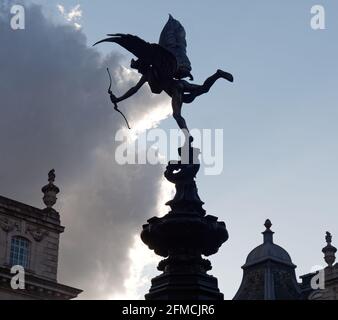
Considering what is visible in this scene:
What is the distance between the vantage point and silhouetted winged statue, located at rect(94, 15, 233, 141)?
1127 cm

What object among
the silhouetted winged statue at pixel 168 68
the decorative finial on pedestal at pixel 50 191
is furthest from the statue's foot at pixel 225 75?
the decorative finial on pedestal at pixel 50 191

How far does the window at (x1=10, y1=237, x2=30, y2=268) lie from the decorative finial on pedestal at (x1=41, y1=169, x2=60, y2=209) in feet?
10.6

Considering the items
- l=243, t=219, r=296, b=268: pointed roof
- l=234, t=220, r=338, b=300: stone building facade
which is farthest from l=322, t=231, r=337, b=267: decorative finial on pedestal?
l=243, t=219, r=296, b=268: pointed roof

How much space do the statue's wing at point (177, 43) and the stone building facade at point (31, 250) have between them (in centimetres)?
2559

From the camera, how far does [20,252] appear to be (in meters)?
37.7

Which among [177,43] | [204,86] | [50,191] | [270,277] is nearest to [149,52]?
[177,43]

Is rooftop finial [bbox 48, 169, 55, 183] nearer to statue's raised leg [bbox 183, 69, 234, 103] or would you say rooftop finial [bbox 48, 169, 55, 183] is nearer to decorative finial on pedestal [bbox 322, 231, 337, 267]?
decorative finial on pedestal [bbox 322, 231, 337, 267]

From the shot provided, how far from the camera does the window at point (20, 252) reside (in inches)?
1457

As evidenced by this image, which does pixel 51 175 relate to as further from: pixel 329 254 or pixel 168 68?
pixel 168 68

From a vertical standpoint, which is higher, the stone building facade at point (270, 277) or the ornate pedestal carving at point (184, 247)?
the stone building facade at point (270, 277)

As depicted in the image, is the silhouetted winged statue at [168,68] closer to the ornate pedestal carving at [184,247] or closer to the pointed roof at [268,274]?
the ornate pedestal carving at [184,247]

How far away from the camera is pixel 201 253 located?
10.3 m
